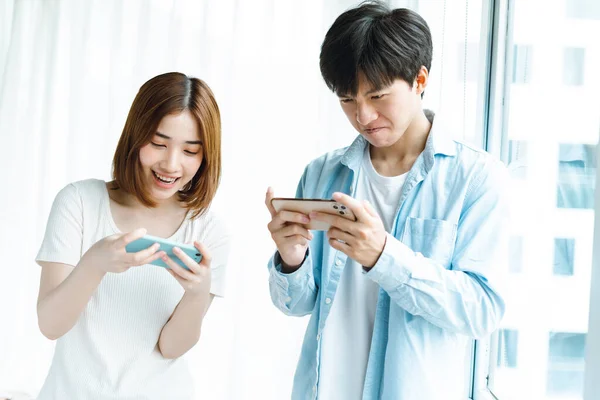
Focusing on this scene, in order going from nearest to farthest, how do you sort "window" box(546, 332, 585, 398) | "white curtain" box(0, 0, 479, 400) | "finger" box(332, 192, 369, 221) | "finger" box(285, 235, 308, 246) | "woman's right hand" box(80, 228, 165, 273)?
"finger" box(332, 192, 369, 221) → "woman's right hand" box(80, 228, 165, 273) → "finger" box(285, 235, 308, 246) → "window" box(546, 332, 585, 398) → "white curtain" box(0, 0, 479, 400)

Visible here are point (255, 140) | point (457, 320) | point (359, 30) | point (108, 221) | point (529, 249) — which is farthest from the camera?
point (255, 140)

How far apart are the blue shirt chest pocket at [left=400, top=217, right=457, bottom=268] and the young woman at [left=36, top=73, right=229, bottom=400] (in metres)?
0.45

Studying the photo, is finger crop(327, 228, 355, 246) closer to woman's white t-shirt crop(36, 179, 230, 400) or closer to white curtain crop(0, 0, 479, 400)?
woman's white t-shirt crop(36, 179, 230, 400)

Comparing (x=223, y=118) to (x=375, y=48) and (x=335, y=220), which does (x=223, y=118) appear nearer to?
(x=375, y=48)

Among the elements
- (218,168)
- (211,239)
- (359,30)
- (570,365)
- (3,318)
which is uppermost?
(359,30)

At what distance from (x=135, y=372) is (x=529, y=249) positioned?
110 centimetres

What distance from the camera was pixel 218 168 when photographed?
164cm

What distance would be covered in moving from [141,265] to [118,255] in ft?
0.41

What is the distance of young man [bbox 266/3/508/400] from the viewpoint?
1286 millimetres

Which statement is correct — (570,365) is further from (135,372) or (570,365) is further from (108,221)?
(108,221)

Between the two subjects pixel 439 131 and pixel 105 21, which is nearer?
pixel 439 131

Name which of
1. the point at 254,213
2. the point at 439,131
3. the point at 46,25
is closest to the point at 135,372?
the point at 439,131

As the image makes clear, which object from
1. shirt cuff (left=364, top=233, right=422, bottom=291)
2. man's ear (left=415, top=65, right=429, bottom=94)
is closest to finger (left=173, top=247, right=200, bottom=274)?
shirt cuff (left=364, top=233, right=422, bottom=291)

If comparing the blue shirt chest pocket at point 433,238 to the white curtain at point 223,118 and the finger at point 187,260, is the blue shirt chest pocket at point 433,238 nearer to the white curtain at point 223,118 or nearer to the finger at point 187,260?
the finger at point 187,260
